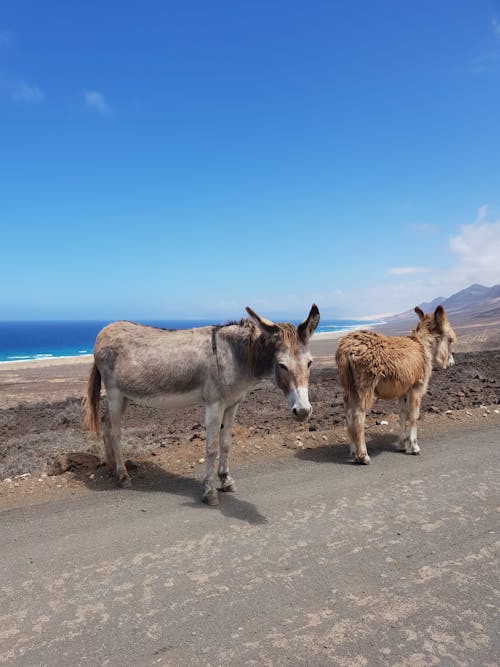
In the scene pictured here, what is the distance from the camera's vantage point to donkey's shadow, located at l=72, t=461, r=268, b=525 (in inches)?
218

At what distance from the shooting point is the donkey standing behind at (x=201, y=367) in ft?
19.2

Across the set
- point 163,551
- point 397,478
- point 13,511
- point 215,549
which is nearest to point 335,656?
point 215,549

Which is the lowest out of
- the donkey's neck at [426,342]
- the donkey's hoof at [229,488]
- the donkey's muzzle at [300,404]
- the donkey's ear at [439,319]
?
the donkey's hoof at [229,488]

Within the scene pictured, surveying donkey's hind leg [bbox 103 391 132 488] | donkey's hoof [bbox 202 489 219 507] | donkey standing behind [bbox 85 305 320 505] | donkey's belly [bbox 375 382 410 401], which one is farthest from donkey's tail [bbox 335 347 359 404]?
donkey's hind leg [bbox 103 391 132 488]

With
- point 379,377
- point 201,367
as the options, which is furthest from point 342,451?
point 201,367

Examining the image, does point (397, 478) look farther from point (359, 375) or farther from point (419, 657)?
point (419, 657)

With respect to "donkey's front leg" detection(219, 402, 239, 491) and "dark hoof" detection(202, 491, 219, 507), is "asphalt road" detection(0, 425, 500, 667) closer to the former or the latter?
"dark hoof" detection(202, 491, 219, 507)

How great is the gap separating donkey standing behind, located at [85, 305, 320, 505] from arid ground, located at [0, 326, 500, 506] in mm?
1004

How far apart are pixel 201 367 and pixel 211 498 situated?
1.78 meters

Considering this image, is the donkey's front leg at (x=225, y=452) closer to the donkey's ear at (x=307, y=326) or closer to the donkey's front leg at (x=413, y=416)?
the donkey's ear at (x=307, y=326)

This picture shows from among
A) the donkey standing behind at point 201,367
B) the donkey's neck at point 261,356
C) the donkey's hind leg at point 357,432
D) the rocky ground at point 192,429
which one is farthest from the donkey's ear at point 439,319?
the donkey's neck at point 261,356

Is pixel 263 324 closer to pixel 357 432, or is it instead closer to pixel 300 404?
pixel 300 404

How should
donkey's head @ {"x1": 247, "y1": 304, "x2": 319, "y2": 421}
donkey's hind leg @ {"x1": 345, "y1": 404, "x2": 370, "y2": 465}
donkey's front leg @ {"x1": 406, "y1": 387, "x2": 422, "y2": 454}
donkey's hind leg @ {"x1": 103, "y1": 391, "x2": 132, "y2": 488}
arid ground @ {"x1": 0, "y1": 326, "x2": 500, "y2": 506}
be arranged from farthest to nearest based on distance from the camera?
donkey's front leg @ {"x1": 406, "y1": 387, "x2": 422, "y2": 454} < donkey's hind leg @ {"x1": 345, "y1": 404, "x2": 370, "y2": 465} < arid ground @ {"x1": 0, "y1": 326, "x2": 500, "y2": 506} < donkey's hind leg @ {"x1": 103, "y1": 391, "x2": 132, "y2": 488} < donkey's head @ {"x1": 247, "y1": 304, "x2": 319, "y2": 421}

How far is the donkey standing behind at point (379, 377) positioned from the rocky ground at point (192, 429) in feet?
4.04
